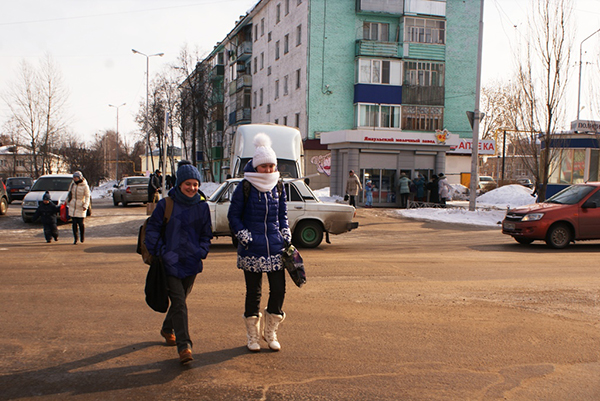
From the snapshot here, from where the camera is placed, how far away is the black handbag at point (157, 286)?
4.45m

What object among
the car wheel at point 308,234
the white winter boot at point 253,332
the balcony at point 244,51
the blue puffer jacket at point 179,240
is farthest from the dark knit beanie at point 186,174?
the balcony at point 244,51

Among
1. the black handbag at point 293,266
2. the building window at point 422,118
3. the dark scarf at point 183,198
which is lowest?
the black handbag at point 293,266

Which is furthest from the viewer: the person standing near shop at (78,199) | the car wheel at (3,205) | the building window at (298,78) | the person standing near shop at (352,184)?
the building window at (298,78)

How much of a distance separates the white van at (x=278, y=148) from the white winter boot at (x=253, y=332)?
13.6 m

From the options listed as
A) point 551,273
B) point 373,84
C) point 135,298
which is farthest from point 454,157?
point 135,298

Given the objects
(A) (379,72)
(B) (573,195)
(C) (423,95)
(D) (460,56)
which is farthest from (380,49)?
(B) (573,195)

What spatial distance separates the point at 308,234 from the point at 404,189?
1553 centimetres

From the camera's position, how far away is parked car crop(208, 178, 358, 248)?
1205 centimetres

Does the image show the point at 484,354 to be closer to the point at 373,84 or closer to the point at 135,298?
the point at 135,298

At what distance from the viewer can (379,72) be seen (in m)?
39.4

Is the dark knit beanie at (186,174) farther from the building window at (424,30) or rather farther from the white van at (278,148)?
the building window at (424,30)

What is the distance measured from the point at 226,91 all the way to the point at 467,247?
50651mm

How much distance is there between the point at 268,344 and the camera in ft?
15.8

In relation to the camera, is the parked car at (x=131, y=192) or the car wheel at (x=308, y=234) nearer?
the car wheel at (x=308, y=234)
